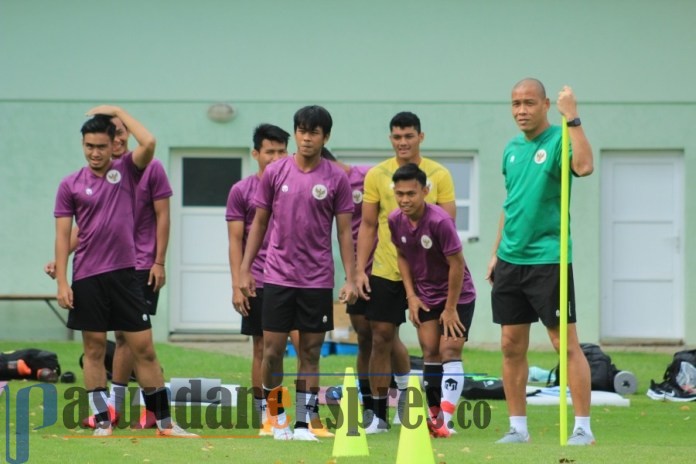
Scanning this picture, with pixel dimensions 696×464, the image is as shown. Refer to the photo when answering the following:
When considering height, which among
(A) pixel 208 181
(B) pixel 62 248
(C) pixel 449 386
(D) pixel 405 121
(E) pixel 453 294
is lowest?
(C) pixel 449 386

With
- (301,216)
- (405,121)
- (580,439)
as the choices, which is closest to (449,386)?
(580,439)

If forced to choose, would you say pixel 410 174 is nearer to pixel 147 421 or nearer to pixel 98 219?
pixel 98 219

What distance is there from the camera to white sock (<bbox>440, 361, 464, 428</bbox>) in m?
9.62

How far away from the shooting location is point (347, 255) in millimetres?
9258

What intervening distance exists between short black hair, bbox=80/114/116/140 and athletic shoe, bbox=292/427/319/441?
2.44 metres

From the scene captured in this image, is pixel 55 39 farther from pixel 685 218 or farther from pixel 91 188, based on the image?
pixel 91 188

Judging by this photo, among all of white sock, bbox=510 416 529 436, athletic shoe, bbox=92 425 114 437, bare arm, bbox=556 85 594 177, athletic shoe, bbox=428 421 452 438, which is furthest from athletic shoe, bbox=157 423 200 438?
bare arm, bbox=556 85 594 177

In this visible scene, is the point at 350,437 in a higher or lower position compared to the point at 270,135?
lower

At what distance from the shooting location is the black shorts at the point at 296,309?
29.7 feet

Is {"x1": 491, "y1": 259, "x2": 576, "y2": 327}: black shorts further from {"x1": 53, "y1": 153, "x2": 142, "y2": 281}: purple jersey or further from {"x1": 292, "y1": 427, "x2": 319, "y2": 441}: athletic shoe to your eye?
{"x1": 53, "y1": 153, "x2": 142, "y2": 281}: purple jersey

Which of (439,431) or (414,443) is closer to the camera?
(414,443)

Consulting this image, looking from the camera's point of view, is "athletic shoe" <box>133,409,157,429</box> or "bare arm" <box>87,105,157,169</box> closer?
"bare arm" <box>87,105,157,169</box>

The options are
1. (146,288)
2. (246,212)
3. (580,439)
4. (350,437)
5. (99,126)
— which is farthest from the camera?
(146,288)

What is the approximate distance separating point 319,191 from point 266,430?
5.61 feet
